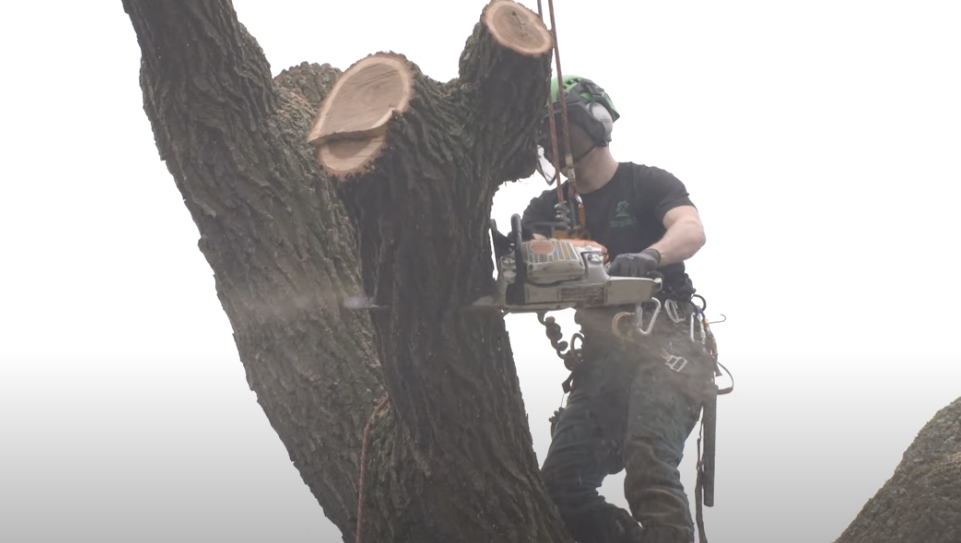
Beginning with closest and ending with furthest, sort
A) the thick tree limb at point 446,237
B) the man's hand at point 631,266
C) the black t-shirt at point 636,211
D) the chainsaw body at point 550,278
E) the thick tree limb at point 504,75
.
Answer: the thick tree limb at point 446,237 → the thick tree limb at point 504,75 → the chainsaw body at point 550,278 → the man's hand at point 631,266 → the black t-shirt at point 636,211

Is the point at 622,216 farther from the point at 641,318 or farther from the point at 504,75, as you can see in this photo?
the point at 504,75

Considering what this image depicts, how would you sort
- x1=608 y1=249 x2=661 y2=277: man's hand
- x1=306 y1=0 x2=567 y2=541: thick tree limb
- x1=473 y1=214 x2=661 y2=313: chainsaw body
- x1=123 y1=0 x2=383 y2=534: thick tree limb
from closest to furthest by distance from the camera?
x1=306 y1=0 x2=567 y2=541: thick tree limb, x1=473 y1=214 x2=661 y2=313: chainsaw body, x1=608 y1=249 x2=661 y2=277: man's hand, x1=123 y1=0 x2=383 y2=534: thick tree limb

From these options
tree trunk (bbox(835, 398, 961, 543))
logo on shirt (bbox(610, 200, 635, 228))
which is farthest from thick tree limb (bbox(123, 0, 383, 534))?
tree trunk (bbox(835, 398, 961, 543))

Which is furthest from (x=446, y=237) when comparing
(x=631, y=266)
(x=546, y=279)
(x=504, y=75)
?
(x=631, y=266)

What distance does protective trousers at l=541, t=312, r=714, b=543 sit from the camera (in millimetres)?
2865

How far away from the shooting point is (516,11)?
8.00 feet

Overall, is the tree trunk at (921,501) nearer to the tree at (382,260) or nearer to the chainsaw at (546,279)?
the tree at (382,260)

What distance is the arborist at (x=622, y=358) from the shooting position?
2.91 m

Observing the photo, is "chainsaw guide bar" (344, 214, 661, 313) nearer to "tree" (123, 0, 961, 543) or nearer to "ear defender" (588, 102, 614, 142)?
"tree" (123, 0, 961, 543)

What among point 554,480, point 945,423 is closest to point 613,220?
point 554,480

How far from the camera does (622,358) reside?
10.6 feet

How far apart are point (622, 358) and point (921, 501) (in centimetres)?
112

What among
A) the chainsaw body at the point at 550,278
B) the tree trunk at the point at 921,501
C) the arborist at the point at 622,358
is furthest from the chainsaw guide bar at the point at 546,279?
the tree trunk at the point at 921,501

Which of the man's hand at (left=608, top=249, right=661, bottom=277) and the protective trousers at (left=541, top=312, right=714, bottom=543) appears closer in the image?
the man's hand at (left=608, top=249, right=661, bottom=277)
